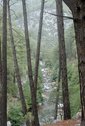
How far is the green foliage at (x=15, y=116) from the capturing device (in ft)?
69.1

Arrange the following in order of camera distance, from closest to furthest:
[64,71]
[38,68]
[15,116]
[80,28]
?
[80,28]
[64,71]
[38,68]
[15,116]

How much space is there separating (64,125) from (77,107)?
27.9ft

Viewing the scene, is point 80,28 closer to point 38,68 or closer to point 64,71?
point 64,71

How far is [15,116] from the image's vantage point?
21359 millimetres

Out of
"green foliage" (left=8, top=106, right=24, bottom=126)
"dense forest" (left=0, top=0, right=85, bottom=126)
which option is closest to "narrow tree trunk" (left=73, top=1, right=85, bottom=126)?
"dense forest" (left=0, top=0, right=85, bottom=126)

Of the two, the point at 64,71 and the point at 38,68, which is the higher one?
the point at 64,71

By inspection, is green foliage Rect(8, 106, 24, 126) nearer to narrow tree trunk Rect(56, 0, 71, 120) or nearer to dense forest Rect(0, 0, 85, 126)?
dense forest Rect(0, 0, 85, 126)

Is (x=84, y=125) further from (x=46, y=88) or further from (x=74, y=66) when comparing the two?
(x=46, y=88)

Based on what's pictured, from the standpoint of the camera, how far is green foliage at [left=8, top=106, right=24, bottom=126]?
69.1ft

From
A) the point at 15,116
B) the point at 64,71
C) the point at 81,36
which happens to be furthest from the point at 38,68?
the point at 81,36

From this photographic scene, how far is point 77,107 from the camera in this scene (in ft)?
62.7

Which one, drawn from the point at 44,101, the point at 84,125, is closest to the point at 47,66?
the point at 44,101

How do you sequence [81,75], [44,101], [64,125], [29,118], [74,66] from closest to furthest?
[81,75]
[64,125]
[29,118]
[74,66]
[44,101]

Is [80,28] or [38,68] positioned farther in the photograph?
[38,68]
